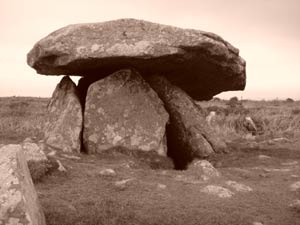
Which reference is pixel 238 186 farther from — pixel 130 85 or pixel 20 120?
pixel 20 120

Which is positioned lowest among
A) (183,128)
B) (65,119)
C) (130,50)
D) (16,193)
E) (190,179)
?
(190,179)

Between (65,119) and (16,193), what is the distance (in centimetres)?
670

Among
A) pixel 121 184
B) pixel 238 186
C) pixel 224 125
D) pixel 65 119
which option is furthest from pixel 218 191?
pixel 224 125

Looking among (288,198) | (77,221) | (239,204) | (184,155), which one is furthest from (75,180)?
(184,155)

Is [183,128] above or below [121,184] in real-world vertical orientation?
above

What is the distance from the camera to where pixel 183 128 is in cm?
1384

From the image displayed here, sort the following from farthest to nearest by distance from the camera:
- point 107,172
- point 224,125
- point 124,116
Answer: point 224,125, point 124,116, point 107,172

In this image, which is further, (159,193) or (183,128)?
(183,128)

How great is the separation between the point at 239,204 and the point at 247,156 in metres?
5.11

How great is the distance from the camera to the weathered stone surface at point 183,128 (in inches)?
534

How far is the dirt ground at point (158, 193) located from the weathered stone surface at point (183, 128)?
3.95 feet

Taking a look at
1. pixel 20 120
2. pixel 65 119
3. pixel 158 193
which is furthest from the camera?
pixel 20 120

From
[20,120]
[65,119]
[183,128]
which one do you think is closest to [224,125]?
[183,128]

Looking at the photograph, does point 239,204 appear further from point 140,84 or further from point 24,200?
point 140,84
